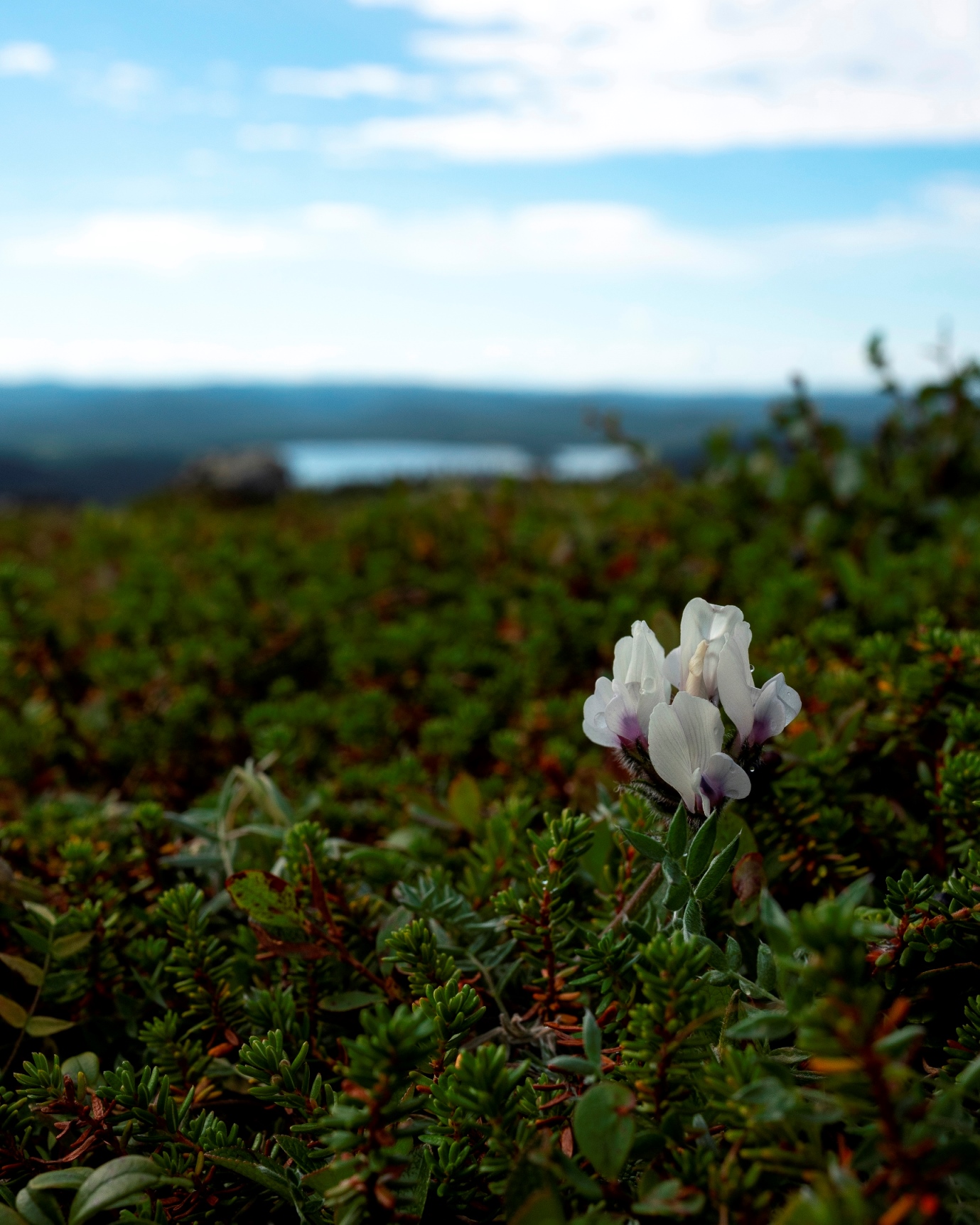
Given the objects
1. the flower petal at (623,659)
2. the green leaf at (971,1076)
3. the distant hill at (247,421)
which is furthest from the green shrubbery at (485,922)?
the distant hill at (247,421)

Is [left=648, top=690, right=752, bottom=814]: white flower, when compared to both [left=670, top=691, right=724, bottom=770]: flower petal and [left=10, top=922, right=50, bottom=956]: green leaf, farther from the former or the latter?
[left=10, top=922, right=50, bottom=956]: green leaf

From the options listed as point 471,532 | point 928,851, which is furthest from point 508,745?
point 471,532

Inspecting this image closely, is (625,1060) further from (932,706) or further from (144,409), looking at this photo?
(144,409)

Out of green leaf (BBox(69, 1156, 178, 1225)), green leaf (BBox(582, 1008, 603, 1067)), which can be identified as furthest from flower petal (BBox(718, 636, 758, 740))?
green leaf (BBox(69, 1156, 178, 1225))

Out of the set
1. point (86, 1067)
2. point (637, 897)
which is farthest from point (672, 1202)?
point (86, 1067)

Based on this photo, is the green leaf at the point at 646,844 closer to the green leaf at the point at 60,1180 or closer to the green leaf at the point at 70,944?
the green leaf at the point at 60,1180

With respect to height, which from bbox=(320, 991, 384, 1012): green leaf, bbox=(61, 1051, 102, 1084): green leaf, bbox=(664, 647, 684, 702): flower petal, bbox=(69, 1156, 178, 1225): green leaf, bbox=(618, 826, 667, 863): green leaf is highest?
bbox=(664, 647, 684, 702): flower petal

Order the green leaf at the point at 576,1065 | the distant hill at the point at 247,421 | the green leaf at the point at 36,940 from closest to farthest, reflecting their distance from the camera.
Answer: the green leaf at the point at 576,1065, the green leaf at the point at 36,940, the distant hill at the point at 247,421
